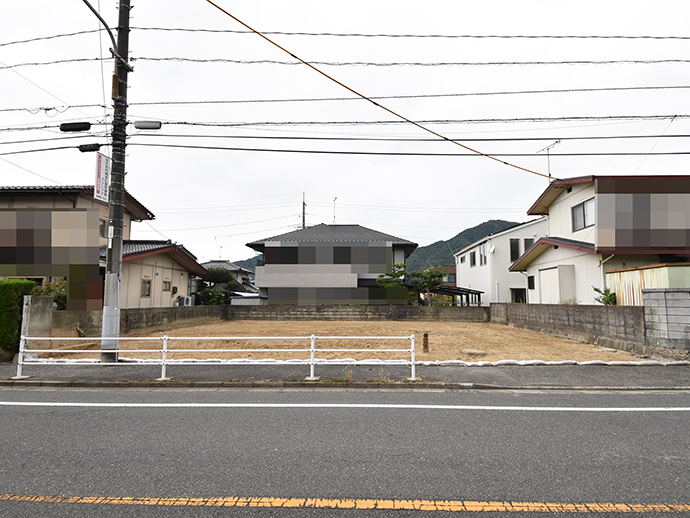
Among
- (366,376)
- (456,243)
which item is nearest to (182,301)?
(366,376)

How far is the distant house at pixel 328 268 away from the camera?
2592 centimetres

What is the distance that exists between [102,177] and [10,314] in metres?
3.68

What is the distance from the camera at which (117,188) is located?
8.70m

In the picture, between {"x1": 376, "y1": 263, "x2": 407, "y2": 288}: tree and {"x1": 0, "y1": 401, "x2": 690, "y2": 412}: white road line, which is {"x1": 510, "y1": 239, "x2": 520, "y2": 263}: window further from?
{"x1": 0, "y1": 401, "x2": 690, "y2": 412}: white road line

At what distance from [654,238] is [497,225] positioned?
72.8 metres

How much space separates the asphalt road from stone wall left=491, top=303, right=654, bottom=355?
4599mm

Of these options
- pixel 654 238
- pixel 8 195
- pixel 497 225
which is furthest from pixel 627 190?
pixel 497 225

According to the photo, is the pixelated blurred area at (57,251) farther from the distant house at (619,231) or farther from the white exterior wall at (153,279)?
the distant house at (619,231)

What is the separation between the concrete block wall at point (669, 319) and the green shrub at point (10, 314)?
14323mm

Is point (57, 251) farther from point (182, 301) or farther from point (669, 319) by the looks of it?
point (669, 319)

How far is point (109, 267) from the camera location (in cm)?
858

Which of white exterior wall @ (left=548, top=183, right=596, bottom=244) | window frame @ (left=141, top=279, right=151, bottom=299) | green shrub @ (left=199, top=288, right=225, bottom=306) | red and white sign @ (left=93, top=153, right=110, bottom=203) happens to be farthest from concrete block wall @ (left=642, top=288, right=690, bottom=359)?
green shrub @ (left=199, top=288, right=225, bottom=306)

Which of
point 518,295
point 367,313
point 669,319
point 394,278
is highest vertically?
point 394,278

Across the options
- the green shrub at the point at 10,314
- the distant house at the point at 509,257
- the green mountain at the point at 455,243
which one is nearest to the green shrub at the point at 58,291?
the green shrub at the point at 10,314
